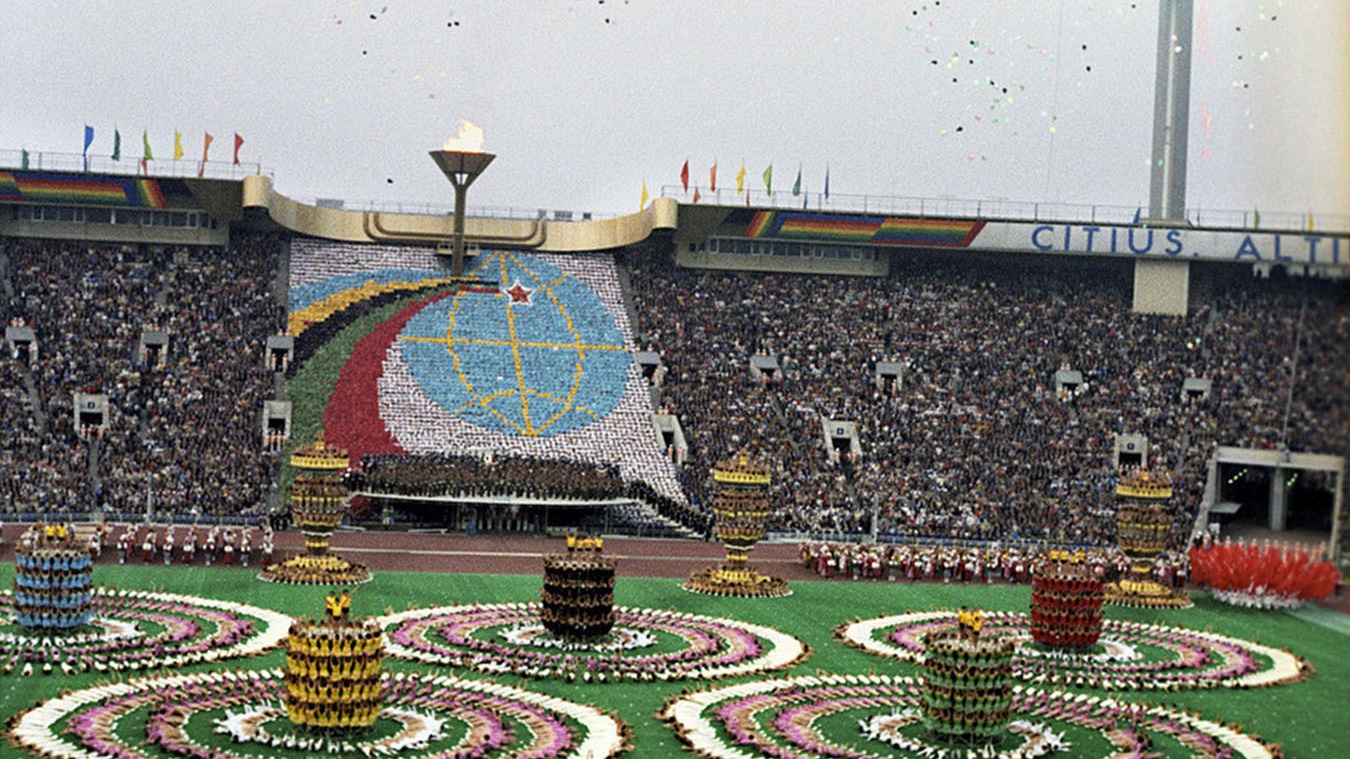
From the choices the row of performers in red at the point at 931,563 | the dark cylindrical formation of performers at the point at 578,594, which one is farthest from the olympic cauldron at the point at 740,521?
the dark cylindrical formation of performers at the point at 578,594

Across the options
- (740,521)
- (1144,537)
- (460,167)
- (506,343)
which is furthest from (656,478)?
(1144,537)

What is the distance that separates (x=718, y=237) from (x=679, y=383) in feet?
33.2

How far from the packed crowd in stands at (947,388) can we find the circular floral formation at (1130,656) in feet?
66.2

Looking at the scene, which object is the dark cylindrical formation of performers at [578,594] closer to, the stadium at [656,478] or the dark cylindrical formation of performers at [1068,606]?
the stadium at [656,478]

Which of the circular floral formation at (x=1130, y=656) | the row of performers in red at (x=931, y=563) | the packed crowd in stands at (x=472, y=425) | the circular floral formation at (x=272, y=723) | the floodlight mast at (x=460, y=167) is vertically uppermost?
the floodlight mast at (x=460, y=167)

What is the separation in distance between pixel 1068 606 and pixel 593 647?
8.90m

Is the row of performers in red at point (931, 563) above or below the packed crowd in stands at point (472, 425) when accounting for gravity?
below

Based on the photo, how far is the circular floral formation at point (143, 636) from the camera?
85.6 ft

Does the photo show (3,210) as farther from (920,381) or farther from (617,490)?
(920,381)

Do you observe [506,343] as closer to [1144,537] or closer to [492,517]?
[492,517]

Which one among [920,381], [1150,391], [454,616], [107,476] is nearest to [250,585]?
[454,616]

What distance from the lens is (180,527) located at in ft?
166

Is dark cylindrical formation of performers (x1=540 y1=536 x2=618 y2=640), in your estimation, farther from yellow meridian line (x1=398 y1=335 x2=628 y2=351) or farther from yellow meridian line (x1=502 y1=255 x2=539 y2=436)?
yellow meridian line (x1=398 y1=335 x2=628 y2=351)

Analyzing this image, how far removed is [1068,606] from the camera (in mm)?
30312
